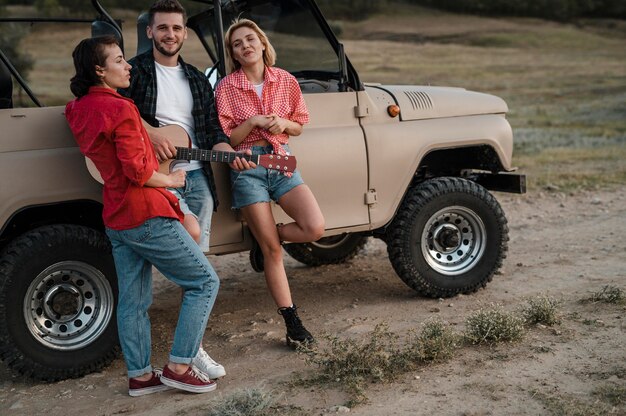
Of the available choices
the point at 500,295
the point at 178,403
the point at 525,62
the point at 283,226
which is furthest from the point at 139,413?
the point at 525,62

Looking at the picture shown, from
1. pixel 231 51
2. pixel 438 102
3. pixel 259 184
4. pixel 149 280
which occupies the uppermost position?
pixel 231 51

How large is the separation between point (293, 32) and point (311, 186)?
1.19 metres

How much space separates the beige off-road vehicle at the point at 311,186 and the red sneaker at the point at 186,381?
0.60 metres

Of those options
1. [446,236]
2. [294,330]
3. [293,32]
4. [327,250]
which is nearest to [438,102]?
[446,236]

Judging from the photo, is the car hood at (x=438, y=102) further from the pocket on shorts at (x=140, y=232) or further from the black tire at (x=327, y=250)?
the pocket on shorts at (x=140, y=232)

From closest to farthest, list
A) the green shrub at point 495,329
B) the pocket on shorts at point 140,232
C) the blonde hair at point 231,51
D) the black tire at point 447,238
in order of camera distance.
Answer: the pocket on shorts at point 140,232
the green shrub at point 495,329
the blonde hair at point 231,51
the black tire at point 447,238

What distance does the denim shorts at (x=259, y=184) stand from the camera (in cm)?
469

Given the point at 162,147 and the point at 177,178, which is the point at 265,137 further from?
the point at 177,178

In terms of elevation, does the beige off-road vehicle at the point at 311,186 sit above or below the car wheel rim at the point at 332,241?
above

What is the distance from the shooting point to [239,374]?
4.54 m

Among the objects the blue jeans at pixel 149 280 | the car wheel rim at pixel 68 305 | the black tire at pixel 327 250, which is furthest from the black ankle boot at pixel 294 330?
the black tire at pixel 327 250

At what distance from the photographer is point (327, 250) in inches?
279

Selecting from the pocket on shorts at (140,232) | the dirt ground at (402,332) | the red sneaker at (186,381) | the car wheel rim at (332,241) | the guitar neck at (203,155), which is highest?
the guitar neck at (203,155)

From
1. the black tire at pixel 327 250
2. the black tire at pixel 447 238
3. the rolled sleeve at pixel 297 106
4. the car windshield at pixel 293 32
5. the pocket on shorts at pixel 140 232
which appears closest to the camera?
the pocket on shorts at pixel 140 232
